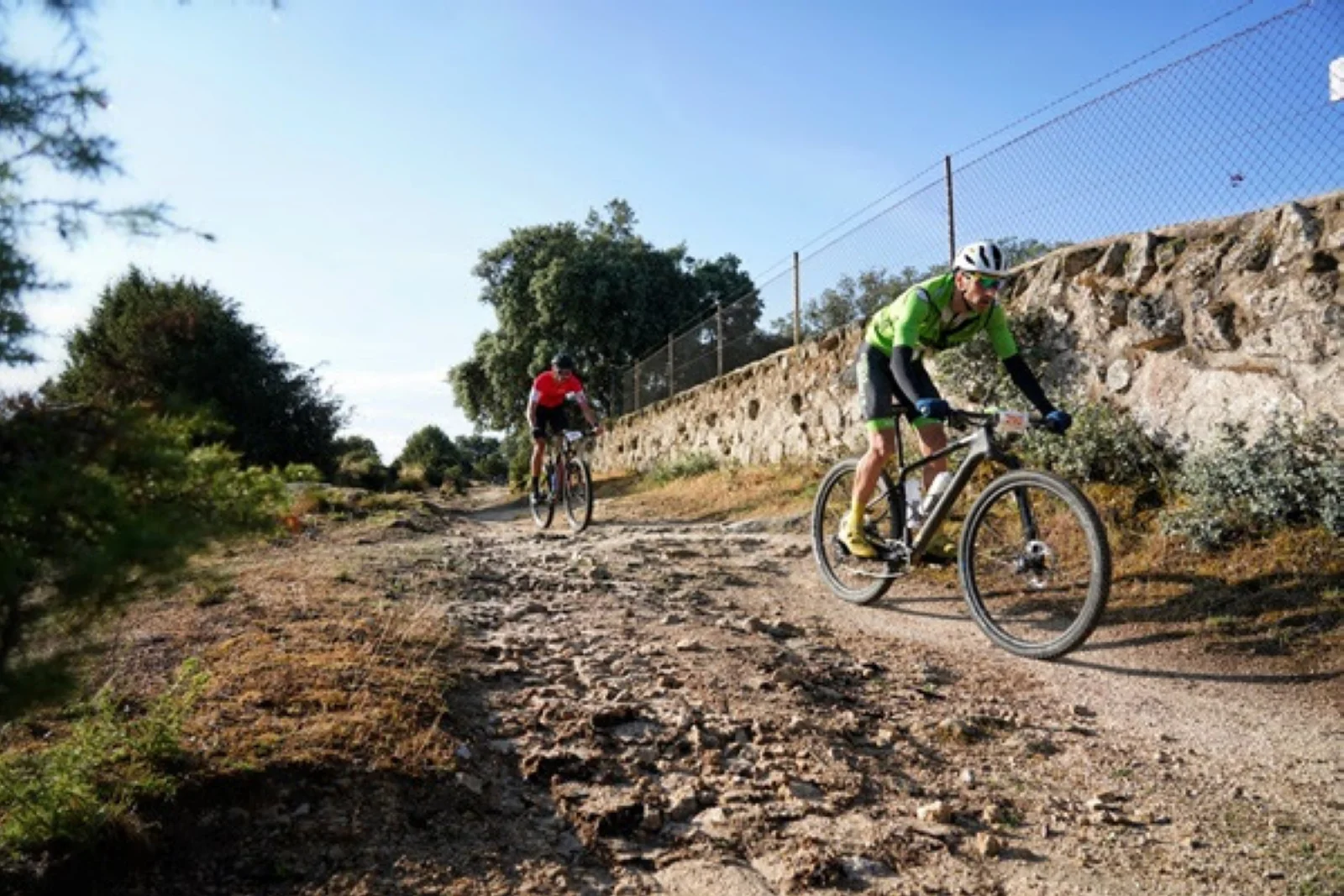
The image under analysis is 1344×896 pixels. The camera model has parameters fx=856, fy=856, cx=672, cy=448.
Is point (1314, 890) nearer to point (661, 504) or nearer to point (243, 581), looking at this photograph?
point (243, 581)

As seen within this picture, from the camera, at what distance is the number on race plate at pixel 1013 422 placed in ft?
15.3

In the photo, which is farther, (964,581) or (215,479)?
(964,581)

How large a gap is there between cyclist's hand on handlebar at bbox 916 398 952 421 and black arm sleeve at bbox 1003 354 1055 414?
0.58 metres

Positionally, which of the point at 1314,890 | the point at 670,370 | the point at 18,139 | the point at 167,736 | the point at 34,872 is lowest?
the point at 1314,890

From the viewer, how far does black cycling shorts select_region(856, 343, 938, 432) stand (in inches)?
218

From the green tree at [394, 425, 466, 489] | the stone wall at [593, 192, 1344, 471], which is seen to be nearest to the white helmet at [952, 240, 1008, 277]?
the stone wall at [593, 192, 1344, 471]

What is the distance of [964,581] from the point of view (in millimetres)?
4844

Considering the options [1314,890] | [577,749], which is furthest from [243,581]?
[1314,890]

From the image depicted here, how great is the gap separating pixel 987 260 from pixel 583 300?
23.5 meters

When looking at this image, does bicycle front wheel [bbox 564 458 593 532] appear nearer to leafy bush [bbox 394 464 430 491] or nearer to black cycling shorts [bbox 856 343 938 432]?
black cycling shorts [bbox 856 343 938 432]

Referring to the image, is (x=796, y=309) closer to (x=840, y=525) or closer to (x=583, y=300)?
(x=840, y=525)

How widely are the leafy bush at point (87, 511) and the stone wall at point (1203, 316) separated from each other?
20.9 ft

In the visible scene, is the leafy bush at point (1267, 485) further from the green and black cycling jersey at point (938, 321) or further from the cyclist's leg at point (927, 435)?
the green and black cycling jersey at point (938, 321)

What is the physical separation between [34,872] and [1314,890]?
11.4ft
